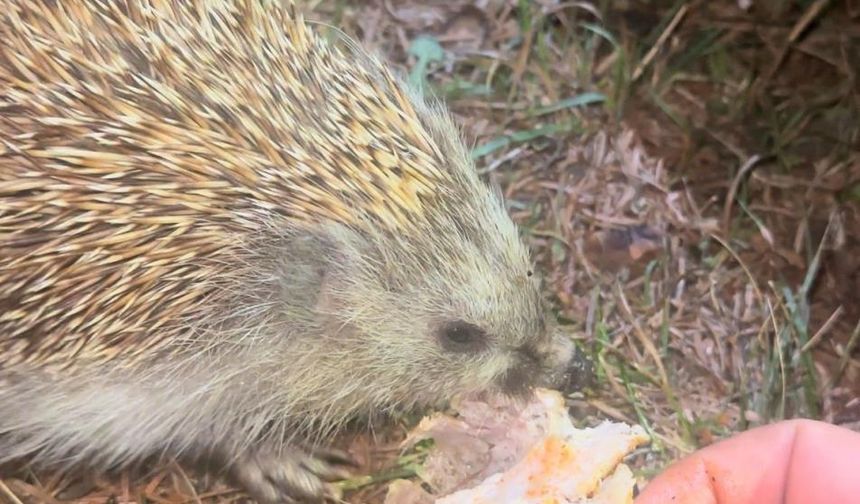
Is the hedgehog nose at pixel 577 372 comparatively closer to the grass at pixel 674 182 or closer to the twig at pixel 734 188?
the grass at pixel 674 182

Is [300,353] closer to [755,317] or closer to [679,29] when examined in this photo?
[755,317]

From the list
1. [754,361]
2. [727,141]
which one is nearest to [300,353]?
[754,361]

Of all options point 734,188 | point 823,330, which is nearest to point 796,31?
point 734,188

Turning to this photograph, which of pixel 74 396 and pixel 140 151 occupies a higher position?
pixel 140 151

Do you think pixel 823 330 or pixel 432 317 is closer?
pixel 432 317

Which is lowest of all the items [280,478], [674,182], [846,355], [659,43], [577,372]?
[280,478]

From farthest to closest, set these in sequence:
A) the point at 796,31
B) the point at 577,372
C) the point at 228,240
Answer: the point at 796,31
the point at 577,372
the point at 228,240

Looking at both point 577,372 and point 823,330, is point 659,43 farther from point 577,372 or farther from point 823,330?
point 577,372

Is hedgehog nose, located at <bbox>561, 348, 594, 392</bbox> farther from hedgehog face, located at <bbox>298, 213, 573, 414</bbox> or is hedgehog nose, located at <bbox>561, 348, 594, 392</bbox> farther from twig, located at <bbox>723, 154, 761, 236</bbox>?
twig, located at <bbox>723, 154, 761, 236</bbox>
